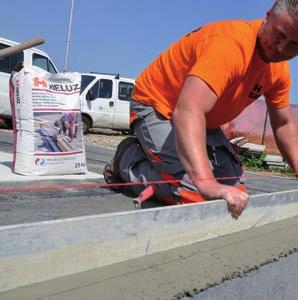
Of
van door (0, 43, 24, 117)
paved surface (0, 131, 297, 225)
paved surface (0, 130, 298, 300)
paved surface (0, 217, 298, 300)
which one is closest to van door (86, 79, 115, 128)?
van door (0, 43, 24, 117)

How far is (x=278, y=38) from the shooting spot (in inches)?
96.3

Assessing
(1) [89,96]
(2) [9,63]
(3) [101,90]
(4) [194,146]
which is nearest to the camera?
(4) [194,146]

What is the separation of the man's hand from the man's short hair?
83 centimetres

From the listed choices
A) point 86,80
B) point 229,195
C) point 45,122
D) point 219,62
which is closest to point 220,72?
point 219,62

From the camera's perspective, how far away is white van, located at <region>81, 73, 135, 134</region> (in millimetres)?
12938

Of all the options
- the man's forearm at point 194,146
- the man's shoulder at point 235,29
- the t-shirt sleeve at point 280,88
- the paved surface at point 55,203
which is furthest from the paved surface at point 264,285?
the t-shirt sleeve at point 280,88

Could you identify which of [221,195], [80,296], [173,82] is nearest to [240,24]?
[173,82]

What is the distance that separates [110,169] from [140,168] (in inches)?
9.7

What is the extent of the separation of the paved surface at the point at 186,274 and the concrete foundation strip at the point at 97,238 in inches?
1.2

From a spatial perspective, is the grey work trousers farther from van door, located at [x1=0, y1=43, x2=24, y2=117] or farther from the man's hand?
van door, located at [x1=0, y1=43, x2=24, y2=117]

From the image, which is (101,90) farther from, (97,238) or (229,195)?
(97,238)

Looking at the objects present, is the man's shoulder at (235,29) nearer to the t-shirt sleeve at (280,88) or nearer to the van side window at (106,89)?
the t-shirt sleeve at (280,88)

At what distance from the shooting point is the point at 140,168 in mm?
Result: 3068

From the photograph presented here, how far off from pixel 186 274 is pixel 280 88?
1.74 meters
